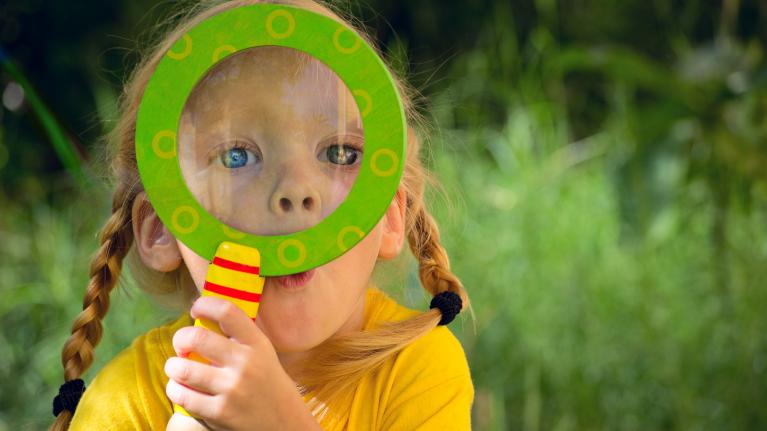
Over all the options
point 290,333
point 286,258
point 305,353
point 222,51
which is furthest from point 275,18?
point 305,353

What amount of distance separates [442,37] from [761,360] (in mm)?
3149

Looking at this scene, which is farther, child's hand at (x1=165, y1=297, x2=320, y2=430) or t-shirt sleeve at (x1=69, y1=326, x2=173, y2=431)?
t-shirt sleeve at (x1=69, y1=326, x2=173, y2=431)

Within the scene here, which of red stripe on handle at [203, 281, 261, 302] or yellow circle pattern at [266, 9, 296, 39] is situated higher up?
yellow circle pattern at [266, 9, 296, 39]

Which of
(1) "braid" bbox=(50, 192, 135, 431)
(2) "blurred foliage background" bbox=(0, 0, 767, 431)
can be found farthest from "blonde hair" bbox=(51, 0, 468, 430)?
(2) "blurred foliage background" bbox=(0, 0, 767, 431)

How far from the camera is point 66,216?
3.96 m

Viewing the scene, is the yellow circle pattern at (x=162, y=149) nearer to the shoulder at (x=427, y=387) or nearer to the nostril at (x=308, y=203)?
the nostril at (x=308, y=203)

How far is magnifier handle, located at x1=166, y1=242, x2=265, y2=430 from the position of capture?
1251mm

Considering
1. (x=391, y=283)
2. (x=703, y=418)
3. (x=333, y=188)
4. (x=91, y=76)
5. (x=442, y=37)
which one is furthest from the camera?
(x=442, y=37)

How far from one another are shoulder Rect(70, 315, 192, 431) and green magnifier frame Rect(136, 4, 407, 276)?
40 cm

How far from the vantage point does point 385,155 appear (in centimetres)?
127

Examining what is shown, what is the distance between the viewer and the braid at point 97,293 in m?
1.54

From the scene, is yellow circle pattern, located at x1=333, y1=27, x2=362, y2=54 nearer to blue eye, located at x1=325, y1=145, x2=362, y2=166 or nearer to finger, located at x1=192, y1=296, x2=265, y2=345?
blue eye, located at x1=325, y1=145, x2=362, y2=166

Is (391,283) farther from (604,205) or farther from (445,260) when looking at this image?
(604,205)

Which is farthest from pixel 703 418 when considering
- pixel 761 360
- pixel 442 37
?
pixel 442 37
